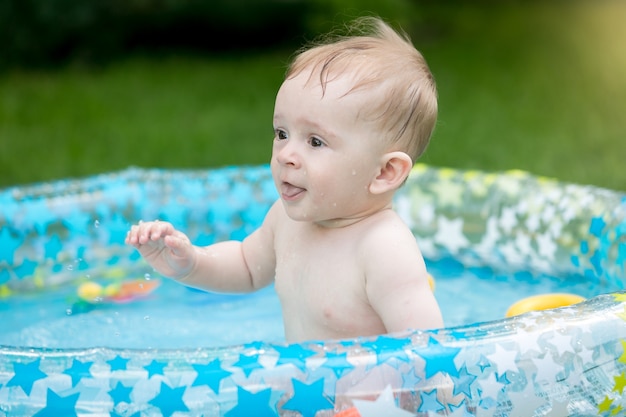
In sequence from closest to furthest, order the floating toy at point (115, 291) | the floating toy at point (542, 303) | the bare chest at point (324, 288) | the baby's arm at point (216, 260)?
the bare chest at point (324, 288) < the baby's arm at point (216, 260) < the floating toy at point (542, 303) < the floating toy at point (115, 291)

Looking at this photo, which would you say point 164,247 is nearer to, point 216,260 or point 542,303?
point 216,260

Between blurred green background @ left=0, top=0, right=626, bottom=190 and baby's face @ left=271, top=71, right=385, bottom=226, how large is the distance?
199cm

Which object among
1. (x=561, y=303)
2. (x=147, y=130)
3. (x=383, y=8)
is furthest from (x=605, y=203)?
(x=383, y=8)

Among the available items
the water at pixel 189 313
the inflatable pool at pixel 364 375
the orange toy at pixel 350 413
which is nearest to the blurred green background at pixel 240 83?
the water at pixel 189 313

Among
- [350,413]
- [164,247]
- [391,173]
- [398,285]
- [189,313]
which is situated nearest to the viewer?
[350,413]

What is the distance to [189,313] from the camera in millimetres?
3195

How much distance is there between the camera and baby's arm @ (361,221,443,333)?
2.00m

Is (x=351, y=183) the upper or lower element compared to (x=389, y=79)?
lower

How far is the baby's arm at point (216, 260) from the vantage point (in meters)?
2.23

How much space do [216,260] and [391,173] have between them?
0.53 meters

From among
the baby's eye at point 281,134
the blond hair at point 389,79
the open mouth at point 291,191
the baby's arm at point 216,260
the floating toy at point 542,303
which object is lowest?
the floating toy at point 542,303

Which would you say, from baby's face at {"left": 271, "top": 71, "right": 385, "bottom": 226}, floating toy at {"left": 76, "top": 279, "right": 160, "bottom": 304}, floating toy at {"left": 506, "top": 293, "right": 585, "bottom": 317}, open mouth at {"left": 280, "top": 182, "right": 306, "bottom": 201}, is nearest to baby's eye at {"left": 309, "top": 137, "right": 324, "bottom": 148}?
baby's face at {"left": 271, "top": 71, "right": 385, "bottom": 226}

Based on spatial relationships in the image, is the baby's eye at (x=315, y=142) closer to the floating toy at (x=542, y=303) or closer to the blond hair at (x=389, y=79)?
the blond hair at (x=389, y=79)

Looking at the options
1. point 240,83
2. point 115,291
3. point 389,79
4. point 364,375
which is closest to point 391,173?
point 389,79
